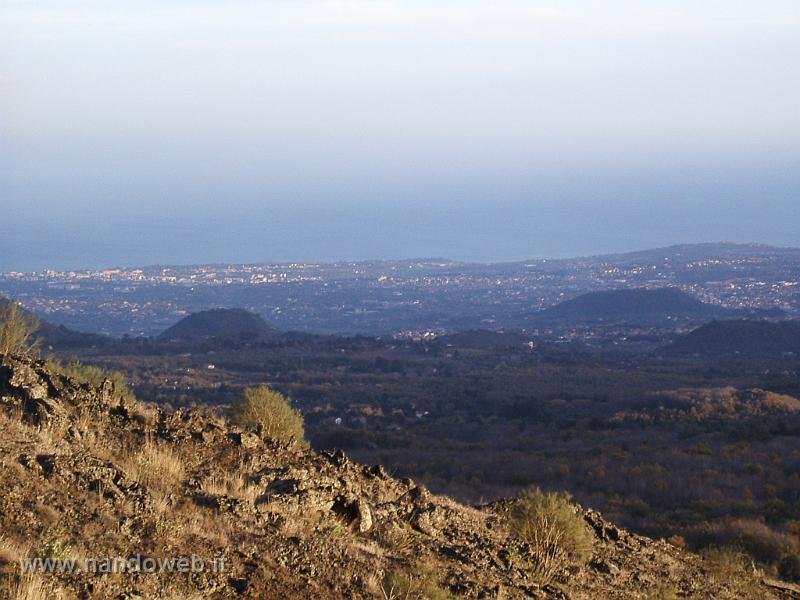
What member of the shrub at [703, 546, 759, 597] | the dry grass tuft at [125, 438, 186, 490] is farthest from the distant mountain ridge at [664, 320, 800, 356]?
the dry grass tuft at [125, 438, 186, 490]

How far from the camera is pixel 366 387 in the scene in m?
37.5

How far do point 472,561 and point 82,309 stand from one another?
87817 mm

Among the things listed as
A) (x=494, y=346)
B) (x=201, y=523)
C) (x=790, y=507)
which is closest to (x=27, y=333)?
(x=201, y=523)

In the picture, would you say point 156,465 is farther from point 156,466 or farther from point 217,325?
point 217,325

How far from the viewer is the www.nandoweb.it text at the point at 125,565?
5.18m

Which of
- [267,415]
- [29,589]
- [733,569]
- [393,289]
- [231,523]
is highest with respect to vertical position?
[29,589]

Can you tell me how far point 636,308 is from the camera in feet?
259

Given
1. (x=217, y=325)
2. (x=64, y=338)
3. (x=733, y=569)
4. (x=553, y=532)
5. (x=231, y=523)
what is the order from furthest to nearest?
1. (x=217, y=325)
2. (x=64, y=338)
3. (x=733, y=569)
4. (x=553, y=532)
5. (x=231, y=523)

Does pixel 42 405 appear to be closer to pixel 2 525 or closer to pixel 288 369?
pixel 2 525

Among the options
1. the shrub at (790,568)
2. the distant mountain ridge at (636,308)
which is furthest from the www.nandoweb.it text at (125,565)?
the distant mountain ridge at (636,308)

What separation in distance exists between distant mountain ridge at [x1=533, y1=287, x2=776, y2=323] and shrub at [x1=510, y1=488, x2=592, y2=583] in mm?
66925

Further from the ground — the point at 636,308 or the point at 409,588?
the point at 409,588

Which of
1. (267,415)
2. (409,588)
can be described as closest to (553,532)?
(409,588)

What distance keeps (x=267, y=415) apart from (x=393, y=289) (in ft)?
314
